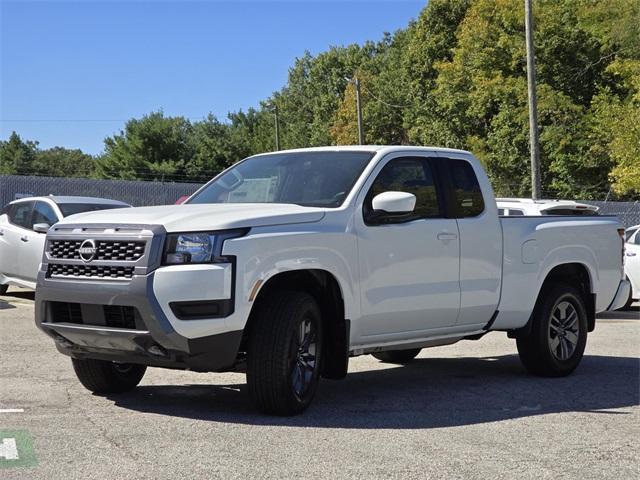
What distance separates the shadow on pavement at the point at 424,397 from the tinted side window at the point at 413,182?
1.52 metres

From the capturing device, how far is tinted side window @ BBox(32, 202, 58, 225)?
15.6m

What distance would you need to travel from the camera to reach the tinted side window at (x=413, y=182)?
7.88 m

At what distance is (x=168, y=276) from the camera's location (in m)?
6.43

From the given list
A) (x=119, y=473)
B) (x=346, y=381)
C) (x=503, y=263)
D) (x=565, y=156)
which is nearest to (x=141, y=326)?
(x=119, y=473)

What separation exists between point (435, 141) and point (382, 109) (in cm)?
1883

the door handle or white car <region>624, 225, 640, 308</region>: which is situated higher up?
the door handle

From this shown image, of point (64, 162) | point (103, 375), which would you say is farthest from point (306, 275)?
point (64, 162)

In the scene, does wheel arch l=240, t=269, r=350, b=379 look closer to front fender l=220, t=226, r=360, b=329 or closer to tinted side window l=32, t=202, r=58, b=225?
front fender l=220, t=226, r=360, b=329

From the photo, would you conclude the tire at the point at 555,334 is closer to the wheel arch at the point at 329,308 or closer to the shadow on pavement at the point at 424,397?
the shadow on pavement at the point at 424,397

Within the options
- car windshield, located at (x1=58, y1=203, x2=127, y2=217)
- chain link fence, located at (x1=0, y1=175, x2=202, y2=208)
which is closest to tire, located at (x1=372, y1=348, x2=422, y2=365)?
car windshield, located at (x1=58, y1=203, x2=127, y2=217)

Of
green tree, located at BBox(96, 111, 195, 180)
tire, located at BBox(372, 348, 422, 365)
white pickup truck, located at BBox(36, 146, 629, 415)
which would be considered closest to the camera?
white pickup truck, located at BBox(36, 146, 629, 415)

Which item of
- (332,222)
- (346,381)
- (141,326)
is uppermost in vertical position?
(332,222)

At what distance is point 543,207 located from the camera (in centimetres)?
1302

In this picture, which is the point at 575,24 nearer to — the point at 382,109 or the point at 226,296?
the point at 382,109
